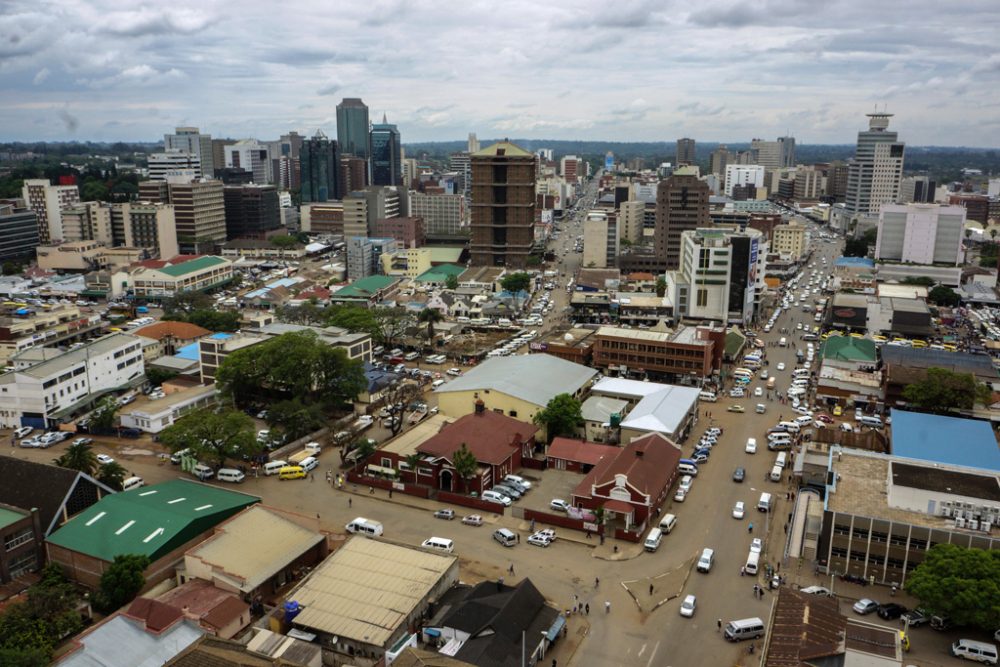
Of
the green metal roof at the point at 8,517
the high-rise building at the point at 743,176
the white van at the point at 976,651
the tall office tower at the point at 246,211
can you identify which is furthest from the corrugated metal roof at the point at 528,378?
the high-rise building at the point at 743,176

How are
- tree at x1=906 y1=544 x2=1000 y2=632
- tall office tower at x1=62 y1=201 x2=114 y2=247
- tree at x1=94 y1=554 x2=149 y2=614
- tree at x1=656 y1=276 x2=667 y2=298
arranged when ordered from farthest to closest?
tall office tower at x1=62 y1=201 x2=114 y2=247 < tree at x1=656 y1=276 x2=667 y2=298 < tree at x1=94 y1=554 x2=149 y2=614 < tree at x1=906 y1=544 x2=1000 y2=632

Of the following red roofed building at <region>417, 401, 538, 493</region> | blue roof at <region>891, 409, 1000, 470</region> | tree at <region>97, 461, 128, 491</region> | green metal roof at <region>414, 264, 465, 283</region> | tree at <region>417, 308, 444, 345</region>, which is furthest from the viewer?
green metal roof at <region>414, 264, 465, 283</region>

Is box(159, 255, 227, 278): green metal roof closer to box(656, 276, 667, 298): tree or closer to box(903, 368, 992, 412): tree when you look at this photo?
box(656, 276, 667, 298): tree

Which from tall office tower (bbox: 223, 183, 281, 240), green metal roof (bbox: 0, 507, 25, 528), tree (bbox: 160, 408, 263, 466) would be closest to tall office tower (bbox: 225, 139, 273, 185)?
tall office tower (bbox: 223, 183, 281, 240)

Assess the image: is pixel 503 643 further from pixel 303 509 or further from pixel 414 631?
pixel 303 509

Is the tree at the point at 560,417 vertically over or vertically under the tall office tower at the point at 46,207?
under

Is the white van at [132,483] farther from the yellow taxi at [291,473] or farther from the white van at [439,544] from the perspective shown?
the white van at [439,544]

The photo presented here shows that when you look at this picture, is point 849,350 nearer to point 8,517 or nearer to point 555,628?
point 555,628

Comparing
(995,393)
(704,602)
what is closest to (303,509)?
(704,602)

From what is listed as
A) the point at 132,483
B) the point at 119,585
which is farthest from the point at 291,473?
the point at 119,585
